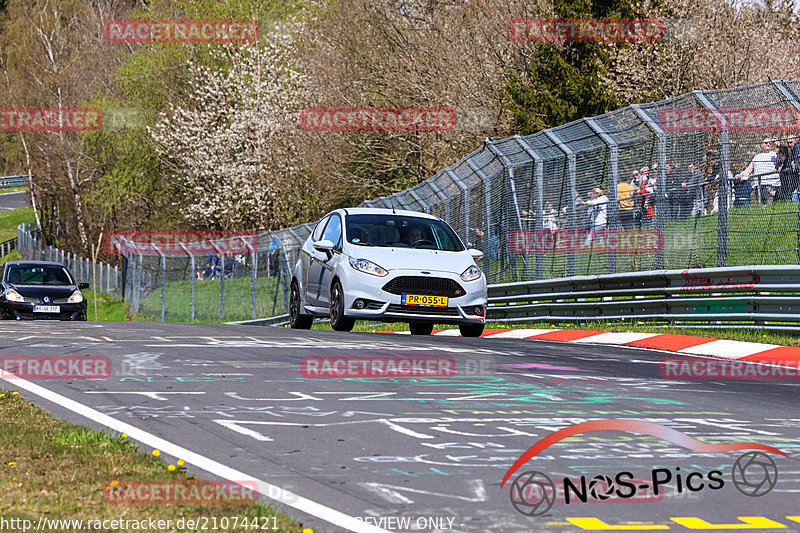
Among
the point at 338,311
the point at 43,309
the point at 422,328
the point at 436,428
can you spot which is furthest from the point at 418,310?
the point at 43,309

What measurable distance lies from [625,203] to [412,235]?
3039mm

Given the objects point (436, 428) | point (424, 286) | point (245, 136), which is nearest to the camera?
point (436, 428)

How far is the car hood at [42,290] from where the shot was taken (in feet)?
83.1

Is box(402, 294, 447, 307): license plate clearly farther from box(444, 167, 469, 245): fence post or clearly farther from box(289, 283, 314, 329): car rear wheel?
box(444, 167, 469, 245): fence post

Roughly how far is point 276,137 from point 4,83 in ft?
157

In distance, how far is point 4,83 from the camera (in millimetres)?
86062

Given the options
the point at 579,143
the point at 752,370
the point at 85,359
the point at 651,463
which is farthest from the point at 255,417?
the point at 579,143

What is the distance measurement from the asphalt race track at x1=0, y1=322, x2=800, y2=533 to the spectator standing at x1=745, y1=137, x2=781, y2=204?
2.93 m

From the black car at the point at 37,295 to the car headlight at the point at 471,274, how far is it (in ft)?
40.7

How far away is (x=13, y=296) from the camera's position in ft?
82.4

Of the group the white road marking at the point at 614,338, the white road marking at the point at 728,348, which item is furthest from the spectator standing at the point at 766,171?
the white road marking at the point at 614,338

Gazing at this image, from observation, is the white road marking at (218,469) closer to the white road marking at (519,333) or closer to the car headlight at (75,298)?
the white road marking at (519,333)

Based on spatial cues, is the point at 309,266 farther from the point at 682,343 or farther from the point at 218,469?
the point at 218,469

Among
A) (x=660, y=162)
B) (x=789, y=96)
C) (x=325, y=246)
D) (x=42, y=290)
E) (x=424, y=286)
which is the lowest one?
(x=42, y=290)
